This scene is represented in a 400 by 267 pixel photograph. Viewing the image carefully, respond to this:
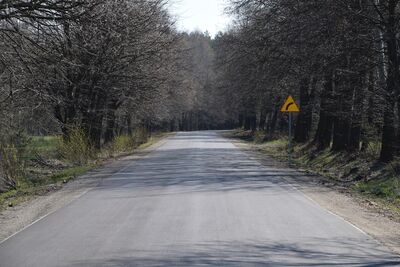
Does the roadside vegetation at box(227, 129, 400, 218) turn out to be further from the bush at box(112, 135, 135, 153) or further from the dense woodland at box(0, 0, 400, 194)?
the bush at box(112, 135, 135, 153)

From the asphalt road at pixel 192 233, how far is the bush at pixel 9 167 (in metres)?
3.50

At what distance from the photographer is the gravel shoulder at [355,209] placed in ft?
32.7

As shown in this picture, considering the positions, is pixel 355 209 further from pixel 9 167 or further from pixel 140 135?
pixel 140 135

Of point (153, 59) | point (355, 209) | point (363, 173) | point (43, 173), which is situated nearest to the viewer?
point (355, 209)

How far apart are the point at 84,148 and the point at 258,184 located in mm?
12255

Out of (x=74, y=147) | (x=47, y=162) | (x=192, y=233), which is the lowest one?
(x=47, y=162)

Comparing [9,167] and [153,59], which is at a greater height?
[153,59]

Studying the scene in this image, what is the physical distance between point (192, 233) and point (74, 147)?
18.5 m

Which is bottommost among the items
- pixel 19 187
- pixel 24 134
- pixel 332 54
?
pixel 19 187

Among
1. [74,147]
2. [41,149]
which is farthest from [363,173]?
[41,149]

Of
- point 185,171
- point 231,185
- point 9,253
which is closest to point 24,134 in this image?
point 185,171

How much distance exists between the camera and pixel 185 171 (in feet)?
70.3

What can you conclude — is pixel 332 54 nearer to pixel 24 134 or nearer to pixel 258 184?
pixel 258 184

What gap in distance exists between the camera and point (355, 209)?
43.1ft
